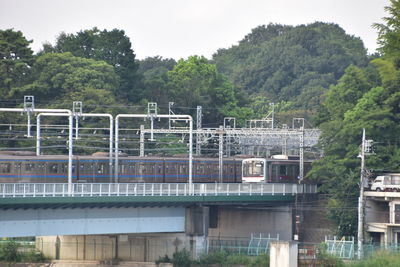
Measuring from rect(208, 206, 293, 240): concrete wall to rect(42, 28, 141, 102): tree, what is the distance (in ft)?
142

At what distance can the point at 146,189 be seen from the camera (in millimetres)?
79000

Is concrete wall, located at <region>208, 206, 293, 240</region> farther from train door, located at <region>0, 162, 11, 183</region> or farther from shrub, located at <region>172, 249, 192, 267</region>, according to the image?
train door, located at <region>0, 162, 11, 183</region>

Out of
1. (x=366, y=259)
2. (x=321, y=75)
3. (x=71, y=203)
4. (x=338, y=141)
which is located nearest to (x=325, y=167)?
(x=338, y=141)

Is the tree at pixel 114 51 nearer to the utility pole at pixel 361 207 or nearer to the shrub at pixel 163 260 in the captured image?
the shrub at pixel 163 260

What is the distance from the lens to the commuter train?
262 feet

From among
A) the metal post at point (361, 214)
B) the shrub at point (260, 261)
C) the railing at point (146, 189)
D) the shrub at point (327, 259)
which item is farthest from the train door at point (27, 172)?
the metal post at point (361, 214)

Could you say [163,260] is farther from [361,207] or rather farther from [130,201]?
[361,207]

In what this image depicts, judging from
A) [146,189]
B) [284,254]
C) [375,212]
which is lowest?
[284,254]

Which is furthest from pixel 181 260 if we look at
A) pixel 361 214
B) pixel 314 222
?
pixel 314 222

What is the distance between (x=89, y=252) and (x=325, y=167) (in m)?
19.4

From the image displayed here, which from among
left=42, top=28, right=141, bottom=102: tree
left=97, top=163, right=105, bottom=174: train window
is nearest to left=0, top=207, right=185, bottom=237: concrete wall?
left=97, top=163, right=105, bottom=174: train window

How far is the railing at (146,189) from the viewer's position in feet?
232

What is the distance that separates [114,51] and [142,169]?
161 feet

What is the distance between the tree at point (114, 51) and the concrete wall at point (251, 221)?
43211mm
